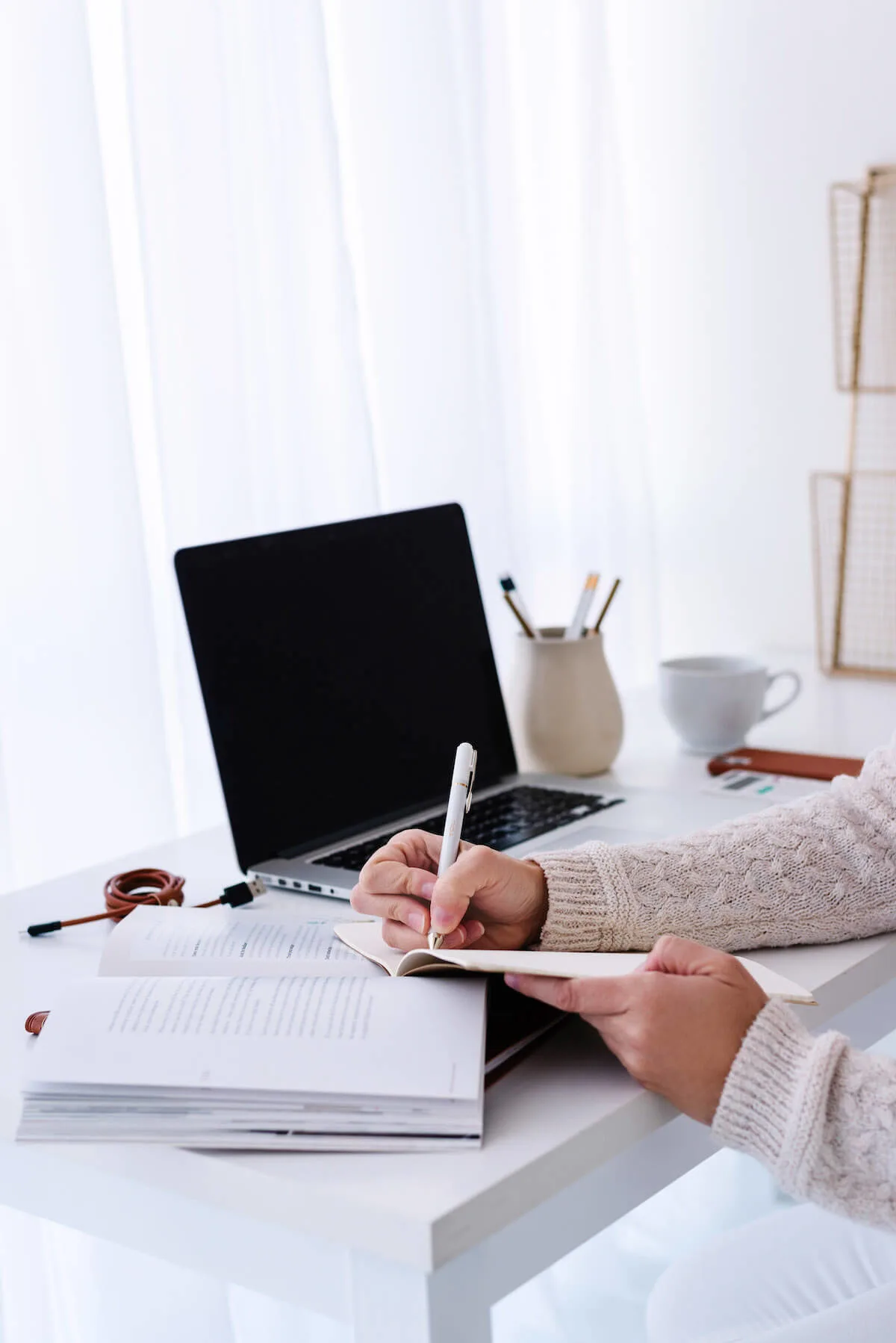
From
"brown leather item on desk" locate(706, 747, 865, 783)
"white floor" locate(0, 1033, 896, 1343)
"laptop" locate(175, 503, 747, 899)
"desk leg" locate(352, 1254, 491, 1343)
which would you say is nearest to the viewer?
"desk leg" locate(352, 1254, 491, 1343)

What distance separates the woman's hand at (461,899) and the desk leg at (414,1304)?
225mm

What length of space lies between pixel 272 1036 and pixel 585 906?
0.24 meters

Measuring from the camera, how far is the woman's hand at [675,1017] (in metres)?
0.73

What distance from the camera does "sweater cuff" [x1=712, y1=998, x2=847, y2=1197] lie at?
703mm

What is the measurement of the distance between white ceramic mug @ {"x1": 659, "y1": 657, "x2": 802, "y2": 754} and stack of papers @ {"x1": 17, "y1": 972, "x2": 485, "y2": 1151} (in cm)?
76

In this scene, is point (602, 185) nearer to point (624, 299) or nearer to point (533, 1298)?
point (624, 299)

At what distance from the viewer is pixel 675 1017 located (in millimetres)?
731

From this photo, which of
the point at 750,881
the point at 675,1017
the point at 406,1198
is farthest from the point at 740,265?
the point at 406,1198

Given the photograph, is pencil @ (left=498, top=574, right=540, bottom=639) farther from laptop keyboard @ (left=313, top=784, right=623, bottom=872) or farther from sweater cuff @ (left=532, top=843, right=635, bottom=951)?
sweater cuff @ (left=532, top=843, right=635, bottom=951)

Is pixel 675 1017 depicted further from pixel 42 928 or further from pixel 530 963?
pixel 42 928

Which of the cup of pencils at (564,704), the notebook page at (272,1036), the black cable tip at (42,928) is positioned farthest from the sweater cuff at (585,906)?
the cup of pencils at (564,704)

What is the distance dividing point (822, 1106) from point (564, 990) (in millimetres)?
141

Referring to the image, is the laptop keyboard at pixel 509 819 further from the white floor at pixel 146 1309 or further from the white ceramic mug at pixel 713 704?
the white floor at pixel 146 1309

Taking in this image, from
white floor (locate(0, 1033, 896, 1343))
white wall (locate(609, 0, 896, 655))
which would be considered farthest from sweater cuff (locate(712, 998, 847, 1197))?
white wall (locate(609, 0, 896, 655))
